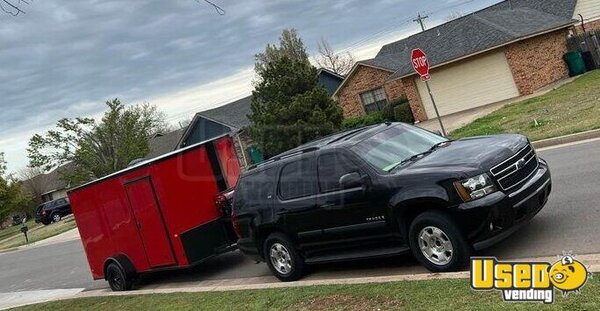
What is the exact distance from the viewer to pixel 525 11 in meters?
30.8

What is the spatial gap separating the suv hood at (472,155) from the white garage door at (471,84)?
20.5m

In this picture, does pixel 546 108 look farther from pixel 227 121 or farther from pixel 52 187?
pixel 52 187

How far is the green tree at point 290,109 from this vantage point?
25766mm

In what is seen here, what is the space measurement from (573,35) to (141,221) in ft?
80.3

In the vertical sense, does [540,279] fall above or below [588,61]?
below

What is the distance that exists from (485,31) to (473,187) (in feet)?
75.9

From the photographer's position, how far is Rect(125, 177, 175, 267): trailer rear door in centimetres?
1052

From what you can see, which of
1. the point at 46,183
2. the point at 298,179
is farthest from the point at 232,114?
the point at 46,183

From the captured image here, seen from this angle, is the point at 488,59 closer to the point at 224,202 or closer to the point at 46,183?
the point at 224,202

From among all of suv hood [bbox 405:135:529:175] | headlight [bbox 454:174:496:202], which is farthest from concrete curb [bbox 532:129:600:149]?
headlight [bbox 454:174:496:202]

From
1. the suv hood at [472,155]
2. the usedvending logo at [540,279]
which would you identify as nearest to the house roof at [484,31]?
the suv hood at [472,155]

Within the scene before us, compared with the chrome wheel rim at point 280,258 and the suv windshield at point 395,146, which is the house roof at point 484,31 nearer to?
the suv windshield at point 395,146

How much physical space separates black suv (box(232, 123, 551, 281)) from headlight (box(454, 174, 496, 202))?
0.04 feet

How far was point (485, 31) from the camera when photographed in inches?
1089
